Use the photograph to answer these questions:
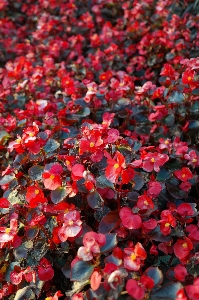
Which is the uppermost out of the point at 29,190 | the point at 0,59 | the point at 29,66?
the point at 29,190

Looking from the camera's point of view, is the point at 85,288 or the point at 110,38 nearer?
the point at 85,288

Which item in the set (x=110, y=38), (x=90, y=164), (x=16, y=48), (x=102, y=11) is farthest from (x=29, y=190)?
(x=102, y=11)

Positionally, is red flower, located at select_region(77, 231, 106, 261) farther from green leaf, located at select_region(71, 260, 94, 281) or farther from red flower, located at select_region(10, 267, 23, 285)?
Answer: red flower, located at select_region(10, 267, 23, 285)

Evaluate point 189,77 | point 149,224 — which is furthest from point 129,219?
point 189,77

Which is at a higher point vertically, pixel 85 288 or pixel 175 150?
pixel 175 150

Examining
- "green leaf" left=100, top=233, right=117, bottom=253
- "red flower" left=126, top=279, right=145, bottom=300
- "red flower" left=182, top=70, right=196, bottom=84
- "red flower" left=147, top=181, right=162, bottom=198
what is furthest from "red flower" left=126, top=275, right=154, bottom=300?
"red flower" left=182, top=70, right=196, bottom=84

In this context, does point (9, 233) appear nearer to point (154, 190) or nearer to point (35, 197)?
point (35, 197)

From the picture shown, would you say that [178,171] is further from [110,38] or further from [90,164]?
[110,38]

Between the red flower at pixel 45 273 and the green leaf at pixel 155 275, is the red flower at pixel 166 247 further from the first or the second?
the red flower at pixel 45 273
